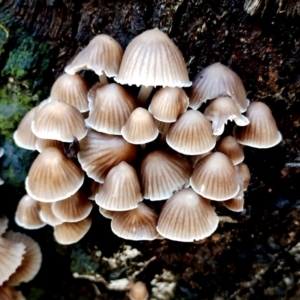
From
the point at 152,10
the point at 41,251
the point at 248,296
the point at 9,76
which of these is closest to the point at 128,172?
the point at 152,10

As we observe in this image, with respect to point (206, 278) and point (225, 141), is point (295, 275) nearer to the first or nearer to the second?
point (206, 278)

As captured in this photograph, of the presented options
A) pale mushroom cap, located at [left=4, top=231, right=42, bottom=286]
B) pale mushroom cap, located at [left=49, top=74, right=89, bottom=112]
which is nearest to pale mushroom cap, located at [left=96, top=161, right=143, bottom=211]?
pale mushroom cap, located at [left=49, top=74, right=89, bottom=112]

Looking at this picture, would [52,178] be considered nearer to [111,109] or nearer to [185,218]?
[111,109]

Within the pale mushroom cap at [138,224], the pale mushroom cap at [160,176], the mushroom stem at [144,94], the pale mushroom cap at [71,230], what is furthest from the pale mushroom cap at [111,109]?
the pale mushroom cap at [71,230]

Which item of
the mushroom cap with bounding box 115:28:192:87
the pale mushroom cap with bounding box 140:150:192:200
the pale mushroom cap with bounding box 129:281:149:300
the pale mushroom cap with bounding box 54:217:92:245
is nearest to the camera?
the mushroom cap with bounding box 115:28:192:87

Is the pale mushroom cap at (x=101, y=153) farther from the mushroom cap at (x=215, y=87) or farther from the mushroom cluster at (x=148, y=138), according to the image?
the mushroom cap at (x=215, y=87)

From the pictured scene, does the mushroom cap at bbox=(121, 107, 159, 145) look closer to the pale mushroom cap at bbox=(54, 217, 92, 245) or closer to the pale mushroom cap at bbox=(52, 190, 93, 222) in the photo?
the pale mushroom cap at bbox=(52, 190, 93, 222)

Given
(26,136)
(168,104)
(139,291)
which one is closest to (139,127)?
(168,104)
